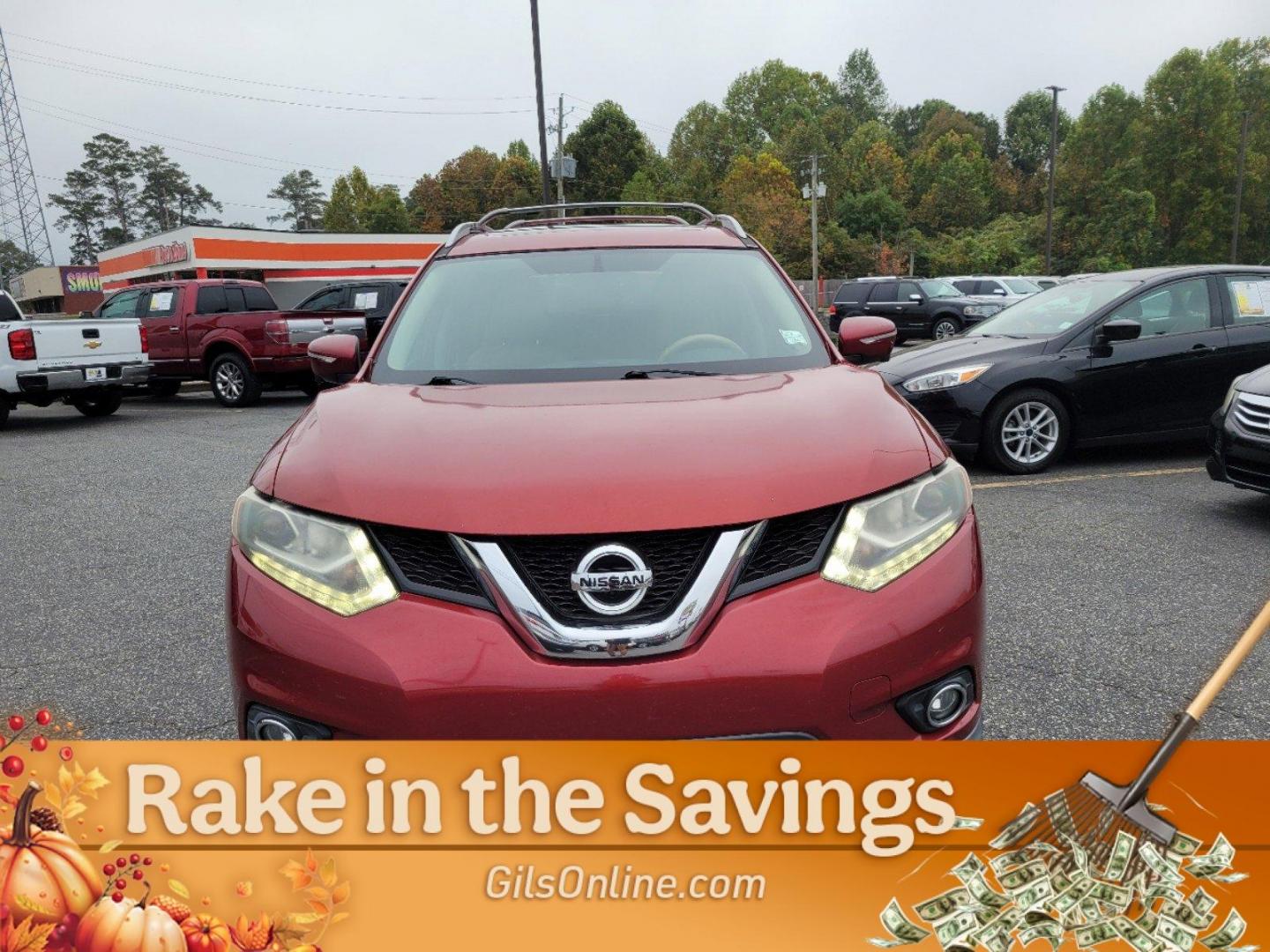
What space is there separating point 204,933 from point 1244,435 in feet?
19.3

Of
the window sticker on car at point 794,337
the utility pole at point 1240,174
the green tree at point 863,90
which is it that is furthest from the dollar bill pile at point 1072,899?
the green tree at point 863,90

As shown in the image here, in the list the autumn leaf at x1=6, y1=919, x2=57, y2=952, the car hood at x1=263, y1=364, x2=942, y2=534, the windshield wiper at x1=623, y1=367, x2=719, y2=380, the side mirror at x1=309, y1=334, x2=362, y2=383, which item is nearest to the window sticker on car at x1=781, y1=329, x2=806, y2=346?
the windshield wiper at x1=623, y1=367, x2=719, y2=380

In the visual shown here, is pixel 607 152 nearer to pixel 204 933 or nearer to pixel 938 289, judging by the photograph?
pixel 938 289

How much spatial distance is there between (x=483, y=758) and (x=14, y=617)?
3.93 meters

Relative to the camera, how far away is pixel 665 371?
285 cm

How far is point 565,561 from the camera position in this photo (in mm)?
1825

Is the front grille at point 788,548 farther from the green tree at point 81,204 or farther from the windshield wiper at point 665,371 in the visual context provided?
the green tree at point 81,204

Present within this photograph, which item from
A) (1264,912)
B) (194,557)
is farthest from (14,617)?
(1264,912)

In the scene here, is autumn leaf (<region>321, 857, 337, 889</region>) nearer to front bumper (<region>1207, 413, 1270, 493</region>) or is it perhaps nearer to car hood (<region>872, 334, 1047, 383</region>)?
front bumper (<region>1207, 413, 1270, 493</region>)

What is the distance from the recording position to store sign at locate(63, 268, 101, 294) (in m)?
69.4

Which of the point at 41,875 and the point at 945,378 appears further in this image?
the point at 945,378

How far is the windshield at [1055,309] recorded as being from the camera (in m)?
7.84

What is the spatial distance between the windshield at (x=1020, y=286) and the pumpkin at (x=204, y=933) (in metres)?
28.7

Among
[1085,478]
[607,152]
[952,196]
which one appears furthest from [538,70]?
[952,196]
